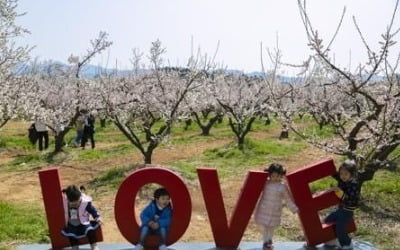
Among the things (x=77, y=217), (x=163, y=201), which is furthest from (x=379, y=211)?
(x=77, y=217)

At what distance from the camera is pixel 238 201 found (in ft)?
20.4

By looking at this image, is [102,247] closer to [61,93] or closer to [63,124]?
[63,124]

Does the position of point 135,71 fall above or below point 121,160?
above

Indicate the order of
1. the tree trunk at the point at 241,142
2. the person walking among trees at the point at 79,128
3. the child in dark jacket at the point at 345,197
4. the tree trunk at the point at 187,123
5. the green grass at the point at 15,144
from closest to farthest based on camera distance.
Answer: the child in dark jacket at the point at 345,197 → the tree trunk at the point at 241,142 → the person walking among trees at the point at 79,128 → the green grass at the point at 15,144 → the tree trunk at the point at 187,123

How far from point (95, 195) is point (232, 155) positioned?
263 inches

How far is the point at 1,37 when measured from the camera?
415 inches

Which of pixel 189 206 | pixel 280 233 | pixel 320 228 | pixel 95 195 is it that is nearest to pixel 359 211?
pixel 280 233

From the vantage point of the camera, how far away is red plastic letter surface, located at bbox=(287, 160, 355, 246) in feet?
20.7

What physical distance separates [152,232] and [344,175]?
2340 mm

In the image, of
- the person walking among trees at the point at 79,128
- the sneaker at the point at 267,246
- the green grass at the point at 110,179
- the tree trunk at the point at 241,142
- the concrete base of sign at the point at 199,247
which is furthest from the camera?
the person walking among trees at the point at 79,128

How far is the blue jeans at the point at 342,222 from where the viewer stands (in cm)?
630

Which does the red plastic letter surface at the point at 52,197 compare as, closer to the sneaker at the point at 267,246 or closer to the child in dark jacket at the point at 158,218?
the child in dark jacket at the point at 158,218

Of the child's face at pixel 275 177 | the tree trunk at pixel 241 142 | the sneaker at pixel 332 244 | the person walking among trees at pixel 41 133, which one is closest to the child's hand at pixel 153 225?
the child's face at pixel 275 177

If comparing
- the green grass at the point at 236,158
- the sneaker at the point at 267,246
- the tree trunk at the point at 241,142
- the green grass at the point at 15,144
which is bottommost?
the green grass at the point at 15,144
